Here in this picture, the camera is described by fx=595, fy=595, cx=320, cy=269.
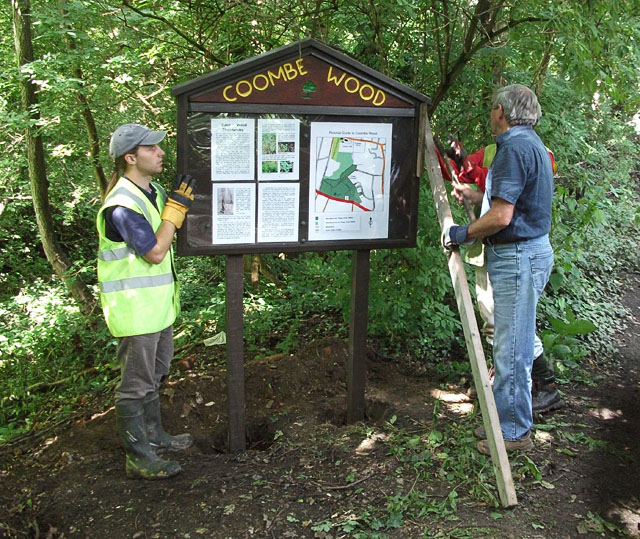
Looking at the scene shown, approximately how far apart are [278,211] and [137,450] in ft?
5.49

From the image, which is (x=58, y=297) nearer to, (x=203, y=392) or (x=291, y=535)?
(x=203, y=392)

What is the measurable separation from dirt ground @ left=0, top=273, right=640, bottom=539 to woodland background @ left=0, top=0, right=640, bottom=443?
2.37 feet

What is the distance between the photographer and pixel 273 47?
17.0ft

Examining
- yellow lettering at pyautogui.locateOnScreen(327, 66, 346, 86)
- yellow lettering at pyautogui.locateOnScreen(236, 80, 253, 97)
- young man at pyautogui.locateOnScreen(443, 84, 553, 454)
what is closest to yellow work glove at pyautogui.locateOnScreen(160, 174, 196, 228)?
yellow lettering at pyautogui.locateOnScreen(236, 80, 253, 97)

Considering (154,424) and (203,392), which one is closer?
(154,424)

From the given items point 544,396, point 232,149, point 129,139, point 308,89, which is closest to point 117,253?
point 129,139

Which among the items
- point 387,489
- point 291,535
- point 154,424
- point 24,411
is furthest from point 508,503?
→ point 24,411

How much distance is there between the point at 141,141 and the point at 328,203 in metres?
1.18

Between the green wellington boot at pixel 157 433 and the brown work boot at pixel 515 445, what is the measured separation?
191 cm

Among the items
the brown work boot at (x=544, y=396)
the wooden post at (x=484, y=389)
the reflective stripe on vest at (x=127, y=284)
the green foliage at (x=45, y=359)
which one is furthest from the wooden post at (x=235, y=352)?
the brown work boot at (x=544, y=396)

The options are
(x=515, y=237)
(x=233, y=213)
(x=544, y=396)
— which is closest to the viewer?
(x=515, y=237)

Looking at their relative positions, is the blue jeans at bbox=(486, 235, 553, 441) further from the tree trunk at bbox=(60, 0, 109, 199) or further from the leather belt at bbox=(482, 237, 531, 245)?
the tree trunk at bbox=(60, 0, 109, 199)

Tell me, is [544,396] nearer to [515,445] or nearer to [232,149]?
[515,445]

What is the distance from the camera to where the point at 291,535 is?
304 cm
